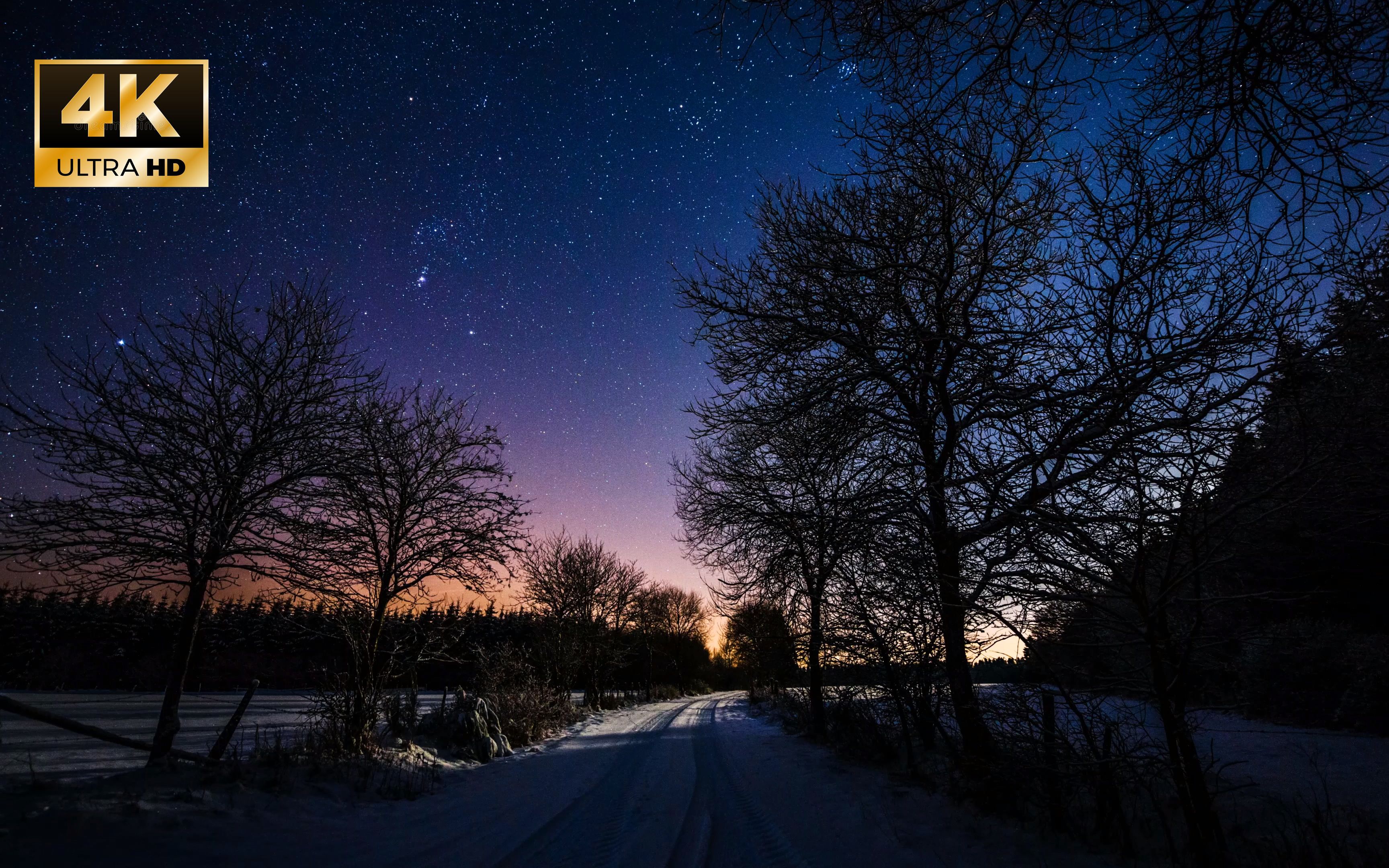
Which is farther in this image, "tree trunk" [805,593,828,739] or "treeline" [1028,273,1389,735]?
"tree trunk" [805,593,828,739]

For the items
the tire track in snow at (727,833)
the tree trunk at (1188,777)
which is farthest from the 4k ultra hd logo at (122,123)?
the tree trunk at (1188,777)

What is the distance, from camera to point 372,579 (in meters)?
8.34

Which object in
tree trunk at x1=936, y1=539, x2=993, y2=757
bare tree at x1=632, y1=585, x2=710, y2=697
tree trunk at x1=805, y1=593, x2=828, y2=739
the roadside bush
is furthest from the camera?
bare tree at x1=632, y1=585, x2=710, y2=697

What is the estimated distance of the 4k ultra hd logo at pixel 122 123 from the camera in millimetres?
7012

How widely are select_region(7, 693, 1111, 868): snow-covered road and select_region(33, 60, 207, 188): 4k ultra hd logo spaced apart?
26.3ft

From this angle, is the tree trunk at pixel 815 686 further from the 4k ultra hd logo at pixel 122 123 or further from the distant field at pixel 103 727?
the 4k ultra hd logo at pixel 122 123

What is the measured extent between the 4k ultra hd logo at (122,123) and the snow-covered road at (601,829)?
315 inches

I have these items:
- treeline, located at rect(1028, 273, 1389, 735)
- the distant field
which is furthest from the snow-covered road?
treeline, located at rect(1028, 273, 1389, 735)

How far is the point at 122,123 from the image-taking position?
7246 millimetres

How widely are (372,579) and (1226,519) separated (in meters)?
10.1

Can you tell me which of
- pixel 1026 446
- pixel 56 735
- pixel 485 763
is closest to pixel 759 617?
pixel 485 763

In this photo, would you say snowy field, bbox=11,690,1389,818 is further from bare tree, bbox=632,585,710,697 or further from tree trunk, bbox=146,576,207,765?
bare tree, bbox=632,585,710,697

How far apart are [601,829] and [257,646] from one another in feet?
177

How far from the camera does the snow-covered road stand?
13.3 ft
